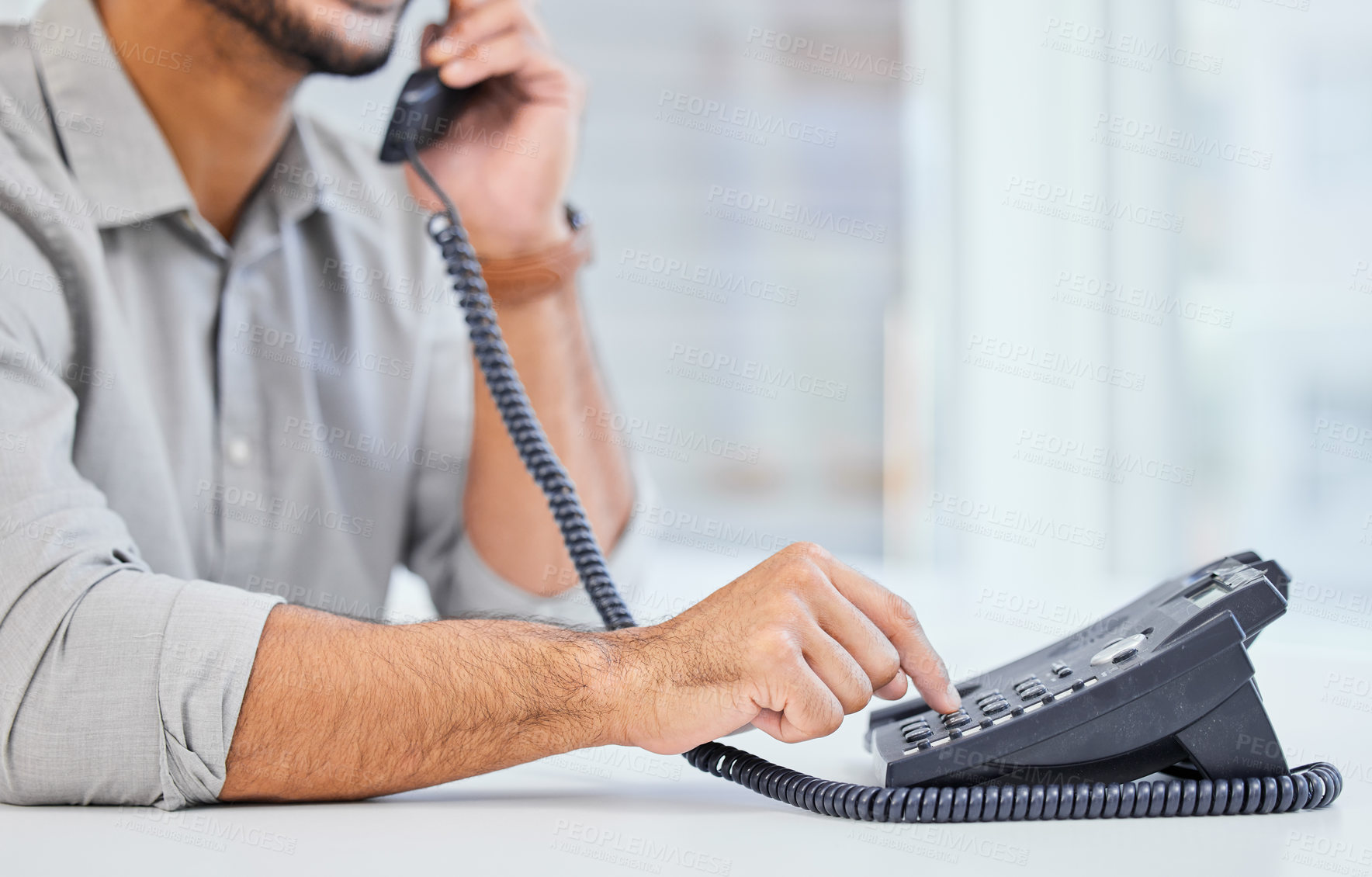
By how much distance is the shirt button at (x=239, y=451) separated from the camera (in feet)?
Result: 3.77

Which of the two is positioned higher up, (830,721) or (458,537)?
(830,721)

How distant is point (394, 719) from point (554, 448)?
0.69m

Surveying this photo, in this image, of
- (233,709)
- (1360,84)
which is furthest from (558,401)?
(1360,84)

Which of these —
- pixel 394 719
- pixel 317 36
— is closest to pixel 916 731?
pixel 394 719

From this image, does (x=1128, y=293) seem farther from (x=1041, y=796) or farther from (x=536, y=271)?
(x=1041, y=796)

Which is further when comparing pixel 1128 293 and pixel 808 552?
pixel 1128 293

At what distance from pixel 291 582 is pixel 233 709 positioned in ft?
2.01

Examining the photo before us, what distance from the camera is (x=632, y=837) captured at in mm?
561

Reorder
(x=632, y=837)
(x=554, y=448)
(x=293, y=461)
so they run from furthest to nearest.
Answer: (x=554, y=448), (x=293, y=461), (x=632, y=837)

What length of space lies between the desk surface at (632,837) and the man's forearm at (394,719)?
2 cm

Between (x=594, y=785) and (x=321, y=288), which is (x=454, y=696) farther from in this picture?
(x=321, y=288)

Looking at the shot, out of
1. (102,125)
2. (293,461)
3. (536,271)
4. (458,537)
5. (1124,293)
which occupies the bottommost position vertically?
(458,537)

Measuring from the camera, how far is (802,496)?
3951mm

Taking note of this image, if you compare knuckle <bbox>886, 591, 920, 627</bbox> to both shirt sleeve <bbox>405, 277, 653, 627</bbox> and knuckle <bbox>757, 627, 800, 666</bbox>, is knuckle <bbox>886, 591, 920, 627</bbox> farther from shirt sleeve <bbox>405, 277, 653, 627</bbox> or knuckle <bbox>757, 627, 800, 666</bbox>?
shirt sleeve <bbox>405, 277, 653, 627</bbox>
